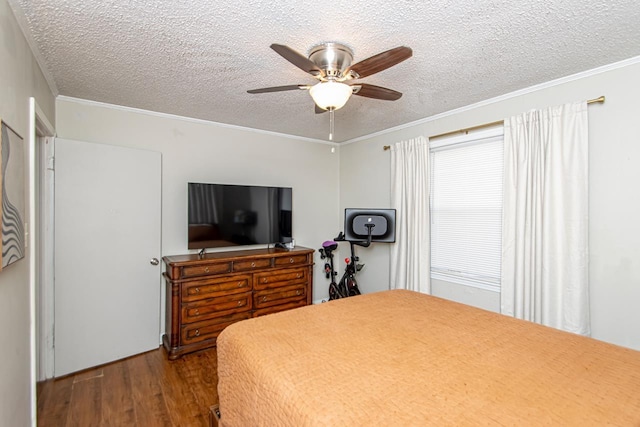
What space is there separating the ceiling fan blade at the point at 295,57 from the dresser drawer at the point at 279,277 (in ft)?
7.55

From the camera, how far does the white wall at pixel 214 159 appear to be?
2947 millimetres

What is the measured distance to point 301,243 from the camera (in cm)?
428

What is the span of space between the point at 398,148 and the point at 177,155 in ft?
8.29

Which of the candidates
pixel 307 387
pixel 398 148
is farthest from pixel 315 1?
pixel 398 148

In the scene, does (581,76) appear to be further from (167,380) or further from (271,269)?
(167,380)

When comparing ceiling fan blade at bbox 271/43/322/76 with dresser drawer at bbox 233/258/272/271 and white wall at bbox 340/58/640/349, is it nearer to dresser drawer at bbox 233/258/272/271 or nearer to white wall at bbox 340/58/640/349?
white wall at bbox 340/58/640/349

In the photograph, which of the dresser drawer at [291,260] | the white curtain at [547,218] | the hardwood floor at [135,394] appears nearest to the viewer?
the hardwood floor at [135,394]

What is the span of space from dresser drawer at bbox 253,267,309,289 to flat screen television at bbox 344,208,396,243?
711 mm

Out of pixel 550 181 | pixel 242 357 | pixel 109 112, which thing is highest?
pixel 109 112

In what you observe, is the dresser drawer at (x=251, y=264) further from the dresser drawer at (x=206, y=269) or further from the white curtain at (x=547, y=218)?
the white curtain at (x=547, y=218)

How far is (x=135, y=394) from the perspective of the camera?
7.73 feet

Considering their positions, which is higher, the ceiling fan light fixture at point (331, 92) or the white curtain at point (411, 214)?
the ceiling fan light fixture at point (331, 92)

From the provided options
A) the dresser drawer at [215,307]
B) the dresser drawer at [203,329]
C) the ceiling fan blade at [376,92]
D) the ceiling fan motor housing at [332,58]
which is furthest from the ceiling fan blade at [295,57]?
the dresser drawer at [203,329]

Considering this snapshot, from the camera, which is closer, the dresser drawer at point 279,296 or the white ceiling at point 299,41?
the white ceiling at point 299,41
